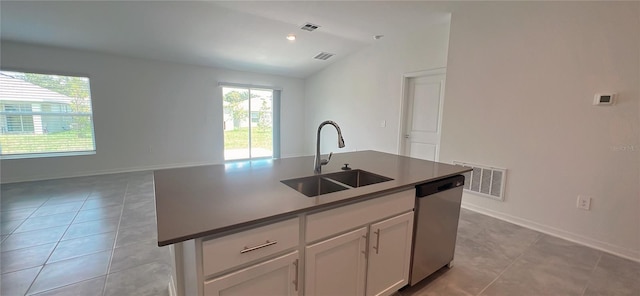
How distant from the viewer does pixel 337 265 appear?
138 centimetres

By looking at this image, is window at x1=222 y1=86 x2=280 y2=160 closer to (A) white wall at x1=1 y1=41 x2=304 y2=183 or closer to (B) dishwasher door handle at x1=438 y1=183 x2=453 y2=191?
(A) white wall at x1=1 y1=41 x2=304 y2=183

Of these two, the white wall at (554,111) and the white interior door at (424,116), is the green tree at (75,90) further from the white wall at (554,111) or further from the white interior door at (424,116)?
the white wall at (554,111)

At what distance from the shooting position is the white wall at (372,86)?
4078 millimetres

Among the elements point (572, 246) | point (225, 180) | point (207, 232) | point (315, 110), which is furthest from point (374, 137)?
point (207, 232)

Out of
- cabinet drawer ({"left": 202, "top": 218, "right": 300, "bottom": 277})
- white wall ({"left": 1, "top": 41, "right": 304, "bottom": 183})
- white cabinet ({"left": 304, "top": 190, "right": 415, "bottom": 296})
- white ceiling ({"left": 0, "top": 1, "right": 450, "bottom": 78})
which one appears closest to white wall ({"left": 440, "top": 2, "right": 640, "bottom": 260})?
white ceiling ({"left": 0, "top": 1, "right": 450, "bottom": 78})

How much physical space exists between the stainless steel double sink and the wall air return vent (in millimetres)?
2176

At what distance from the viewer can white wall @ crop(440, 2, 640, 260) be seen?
2305 mm

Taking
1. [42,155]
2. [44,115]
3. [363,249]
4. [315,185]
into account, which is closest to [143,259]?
[315,185]

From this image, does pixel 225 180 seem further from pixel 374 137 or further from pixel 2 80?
pixel 2 80

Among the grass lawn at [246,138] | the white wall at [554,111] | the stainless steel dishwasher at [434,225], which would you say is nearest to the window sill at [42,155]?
the grass lawn at [246,138]

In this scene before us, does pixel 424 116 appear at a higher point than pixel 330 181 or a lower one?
higher

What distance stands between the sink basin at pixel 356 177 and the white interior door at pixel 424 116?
2476 millimetres

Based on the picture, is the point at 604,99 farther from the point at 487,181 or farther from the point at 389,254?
the point at 389,254

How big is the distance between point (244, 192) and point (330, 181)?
628 millimetres
